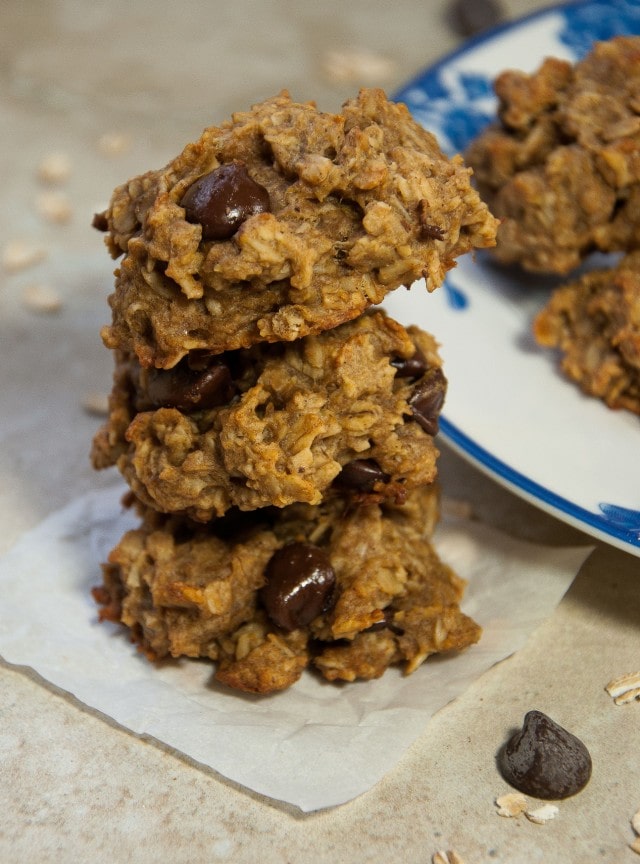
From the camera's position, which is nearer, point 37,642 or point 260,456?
point 260,456

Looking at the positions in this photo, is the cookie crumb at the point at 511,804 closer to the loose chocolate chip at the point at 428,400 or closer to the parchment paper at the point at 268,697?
the parchment paper at the point at 268,697

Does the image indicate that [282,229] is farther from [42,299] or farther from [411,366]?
[42,299]

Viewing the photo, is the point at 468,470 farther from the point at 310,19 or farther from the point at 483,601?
the point at 310,19

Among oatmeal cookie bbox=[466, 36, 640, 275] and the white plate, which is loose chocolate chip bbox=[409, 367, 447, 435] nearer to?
the white plate

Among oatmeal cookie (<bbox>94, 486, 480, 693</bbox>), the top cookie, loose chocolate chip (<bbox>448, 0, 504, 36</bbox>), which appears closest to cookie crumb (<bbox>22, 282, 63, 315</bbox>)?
oatmeal cookie (<bbox>94, 486, 480, 693</bbox>)

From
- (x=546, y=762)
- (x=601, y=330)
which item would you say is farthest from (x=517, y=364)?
(x=546, y=762)

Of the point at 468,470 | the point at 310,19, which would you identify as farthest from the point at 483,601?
the point at 310,19
